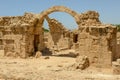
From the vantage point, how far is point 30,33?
19.8 meters

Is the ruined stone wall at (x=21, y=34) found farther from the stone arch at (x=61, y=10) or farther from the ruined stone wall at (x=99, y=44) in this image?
the ruined stone wall at (x=99, y=44)

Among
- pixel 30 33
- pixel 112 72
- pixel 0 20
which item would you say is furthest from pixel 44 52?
pixel 112 72

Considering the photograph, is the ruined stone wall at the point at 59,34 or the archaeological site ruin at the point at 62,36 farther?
the ruined stone wall at the point at 59,34

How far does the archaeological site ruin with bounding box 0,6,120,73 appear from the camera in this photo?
14.9m

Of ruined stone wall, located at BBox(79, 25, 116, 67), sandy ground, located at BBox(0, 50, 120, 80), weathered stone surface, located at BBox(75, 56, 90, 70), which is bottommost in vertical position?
sandy ground, located at BBox(0, 50, 120, 80)

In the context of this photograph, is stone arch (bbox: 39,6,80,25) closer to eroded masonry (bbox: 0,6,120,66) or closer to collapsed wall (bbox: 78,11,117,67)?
eroded masonry (bbox: 0,6,120,66)

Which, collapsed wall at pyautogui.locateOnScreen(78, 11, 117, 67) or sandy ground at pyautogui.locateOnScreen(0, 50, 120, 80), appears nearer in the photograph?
sandy ground at pyautogui.locateOnScreen(0, 50, 120, 80)

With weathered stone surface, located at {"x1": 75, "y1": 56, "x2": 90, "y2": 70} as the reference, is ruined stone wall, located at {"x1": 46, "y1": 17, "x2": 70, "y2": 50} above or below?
above

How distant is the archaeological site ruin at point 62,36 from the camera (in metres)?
14.9

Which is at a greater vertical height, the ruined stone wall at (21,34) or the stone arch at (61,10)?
the stone arch at (61,10)

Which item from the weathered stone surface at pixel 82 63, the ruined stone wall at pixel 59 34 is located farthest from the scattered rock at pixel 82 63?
the ruined stone wall at pixel 59 34

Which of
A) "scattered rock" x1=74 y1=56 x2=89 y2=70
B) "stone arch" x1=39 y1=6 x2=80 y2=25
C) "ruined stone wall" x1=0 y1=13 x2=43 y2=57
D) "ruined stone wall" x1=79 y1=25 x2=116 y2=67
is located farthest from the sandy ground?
"stone arch" x1=39 y1=6 x2=80 y2=25

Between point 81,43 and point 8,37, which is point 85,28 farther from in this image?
point 8,37

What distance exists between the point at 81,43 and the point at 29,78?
17.1ft
